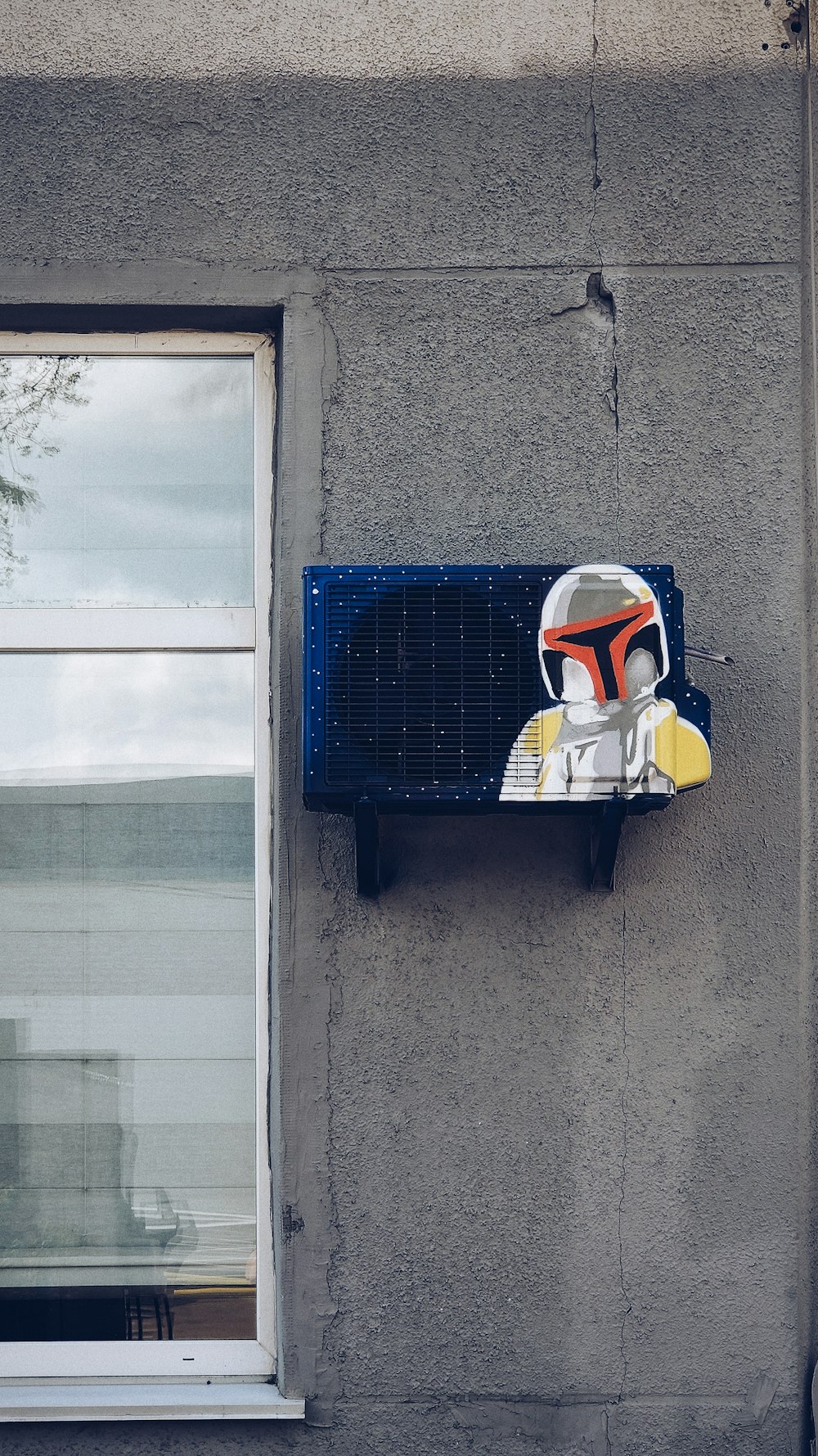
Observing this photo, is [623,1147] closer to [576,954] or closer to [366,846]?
[576,954]

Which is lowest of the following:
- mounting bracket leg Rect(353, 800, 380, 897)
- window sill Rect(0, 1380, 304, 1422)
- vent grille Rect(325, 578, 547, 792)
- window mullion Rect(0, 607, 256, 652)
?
window sill Rect(0, 1380, 304, 1422)

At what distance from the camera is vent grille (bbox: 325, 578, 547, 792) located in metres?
2.45

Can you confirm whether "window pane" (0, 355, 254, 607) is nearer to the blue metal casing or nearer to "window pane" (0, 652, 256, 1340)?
"window pane" (0, 652, 256, 1340)

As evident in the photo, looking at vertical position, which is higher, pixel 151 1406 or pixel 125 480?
pixel 125 480

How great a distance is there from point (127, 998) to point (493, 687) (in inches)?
48.5

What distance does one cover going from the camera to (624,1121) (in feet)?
8.74

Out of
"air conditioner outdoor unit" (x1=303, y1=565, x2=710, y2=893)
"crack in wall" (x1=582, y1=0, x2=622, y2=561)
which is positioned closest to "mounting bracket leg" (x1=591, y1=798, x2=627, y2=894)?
"air conditioner outdoor unit" (x1=303, y1=565, x2=710, y2=893)

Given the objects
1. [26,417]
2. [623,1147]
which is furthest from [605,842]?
[26,417]

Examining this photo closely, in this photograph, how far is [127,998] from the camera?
9.34 ft

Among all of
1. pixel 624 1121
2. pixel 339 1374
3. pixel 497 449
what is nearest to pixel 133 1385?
pixel 339 1374

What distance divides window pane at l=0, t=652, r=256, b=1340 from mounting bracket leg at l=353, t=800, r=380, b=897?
14.4 inches

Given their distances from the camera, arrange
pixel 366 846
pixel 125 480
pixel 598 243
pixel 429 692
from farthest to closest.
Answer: pixel 125 480 < pixel 598 243 < pixel 366 846 < pixel 429 692

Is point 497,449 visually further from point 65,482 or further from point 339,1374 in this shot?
point 339,1374

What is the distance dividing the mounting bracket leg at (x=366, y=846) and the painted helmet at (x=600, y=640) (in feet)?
1.56
